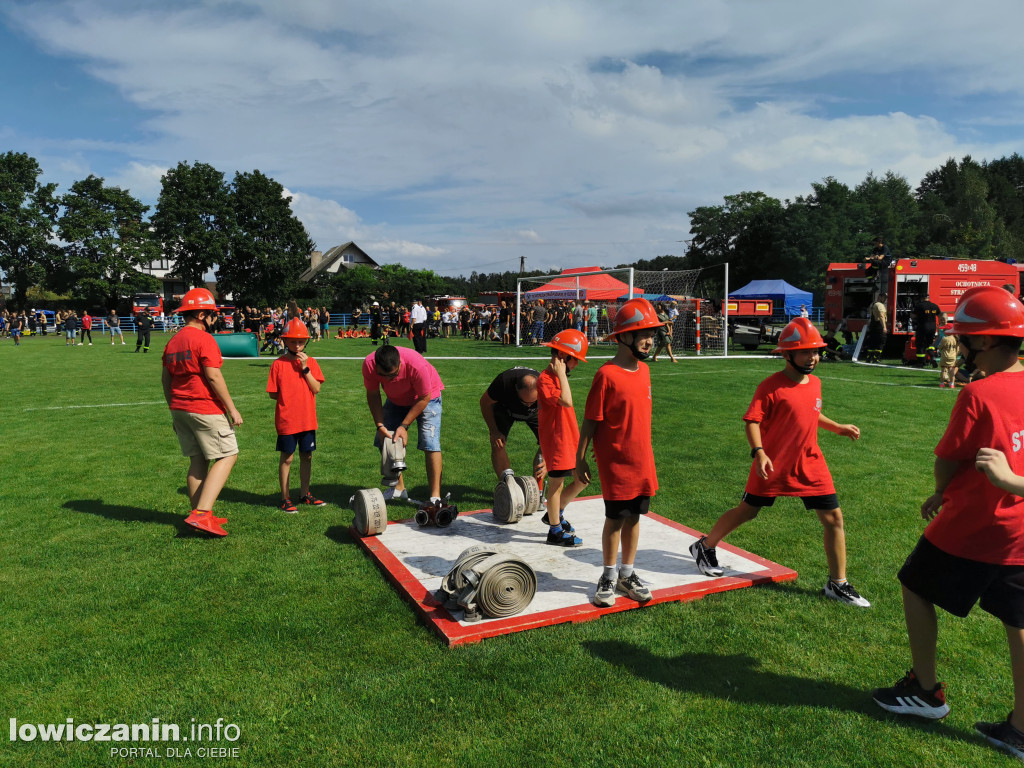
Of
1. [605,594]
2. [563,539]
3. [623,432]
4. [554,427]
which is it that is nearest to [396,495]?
[563,539]

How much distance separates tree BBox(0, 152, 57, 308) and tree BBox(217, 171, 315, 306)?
15288 millimetres

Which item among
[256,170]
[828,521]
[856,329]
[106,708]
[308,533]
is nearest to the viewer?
[106,708]

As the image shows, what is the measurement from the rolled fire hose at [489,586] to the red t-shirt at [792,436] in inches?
67.4

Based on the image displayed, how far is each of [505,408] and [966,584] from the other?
4.17m

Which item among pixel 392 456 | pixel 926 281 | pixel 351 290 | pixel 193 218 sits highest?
pixel 193 218

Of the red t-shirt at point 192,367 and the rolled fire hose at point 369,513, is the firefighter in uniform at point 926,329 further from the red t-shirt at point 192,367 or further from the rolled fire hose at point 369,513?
the red t-shirt at point 192,367

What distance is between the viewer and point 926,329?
19906 millimetres

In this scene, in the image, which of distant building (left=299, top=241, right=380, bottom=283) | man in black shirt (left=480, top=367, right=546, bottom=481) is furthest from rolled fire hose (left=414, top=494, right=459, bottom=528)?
distant building (left=299, top=241, right=380, bottom=283)

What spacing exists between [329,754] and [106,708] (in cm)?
125

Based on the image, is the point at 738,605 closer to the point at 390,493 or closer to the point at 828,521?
the point at 828,521

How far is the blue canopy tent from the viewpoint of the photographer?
140 feet

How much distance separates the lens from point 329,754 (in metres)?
2.99

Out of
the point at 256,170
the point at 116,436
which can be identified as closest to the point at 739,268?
the point at 256,170

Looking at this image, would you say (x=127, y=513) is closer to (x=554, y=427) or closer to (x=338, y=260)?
(x=554, y=427)
